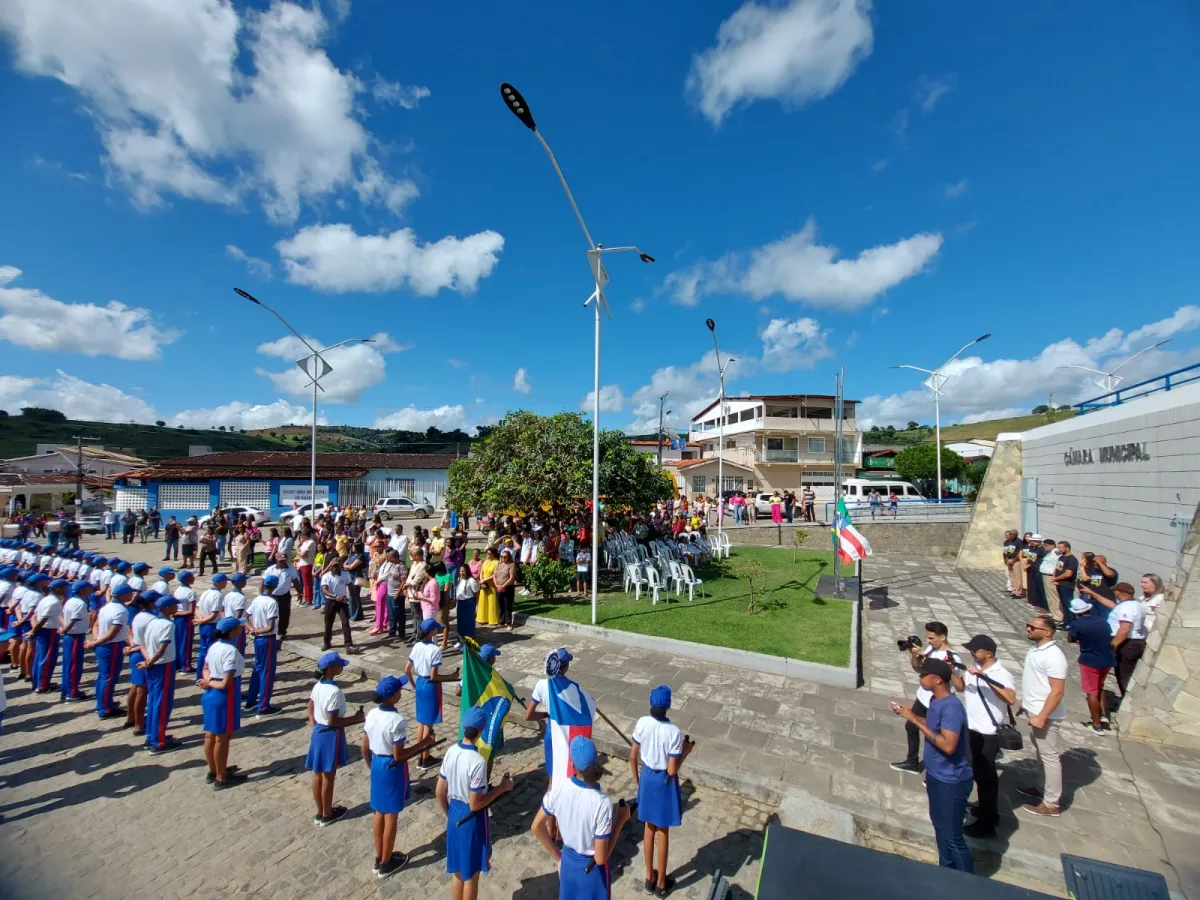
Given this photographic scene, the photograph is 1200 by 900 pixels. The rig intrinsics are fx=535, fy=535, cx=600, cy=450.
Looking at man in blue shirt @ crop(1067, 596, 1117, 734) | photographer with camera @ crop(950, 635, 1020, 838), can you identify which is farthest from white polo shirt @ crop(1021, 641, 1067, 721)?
man in blue shirt @ crop(1067, 596, 1117, 734)

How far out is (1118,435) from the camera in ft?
36.8

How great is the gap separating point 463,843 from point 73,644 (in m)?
7.39

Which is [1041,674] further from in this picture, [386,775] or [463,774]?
[386,775]

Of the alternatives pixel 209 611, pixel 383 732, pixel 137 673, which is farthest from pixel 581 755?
pixel 209 611

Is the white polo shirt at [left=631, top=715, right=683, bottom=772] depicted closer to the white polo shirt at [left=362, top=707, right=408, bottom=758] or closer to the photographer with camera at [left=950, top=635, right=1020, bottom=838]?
the white polo shirt at [left=362, top=707, right=408, bottom=758]

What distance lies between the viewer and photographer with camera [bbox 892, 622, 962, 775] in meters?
4.87

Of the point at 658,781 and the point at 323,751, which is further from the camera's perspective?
the point at 323,751

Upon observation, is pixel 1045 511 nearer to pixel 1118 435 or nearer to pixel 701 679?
pixel 1118 435

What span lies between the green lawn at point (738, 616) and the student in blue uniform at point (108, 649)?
6.36m

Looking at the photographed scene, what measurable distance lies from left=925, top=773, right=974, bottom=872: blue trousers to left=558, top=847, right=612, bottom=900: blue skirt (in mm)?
2473

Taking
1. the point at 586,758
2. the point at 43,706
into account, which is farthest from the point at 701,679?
the point at 43,706

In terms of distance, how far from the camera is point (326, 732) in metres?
4.45

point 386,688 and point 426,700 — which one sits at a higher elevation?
point 386,688

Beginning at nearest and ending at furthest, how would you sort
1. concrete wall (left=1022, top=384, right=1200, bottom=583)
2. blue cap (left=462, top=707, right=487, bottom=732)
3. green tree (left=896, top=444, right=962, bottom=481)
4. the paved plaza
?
blue cap (left=462, top=707, right=487, bottom=732), the paved plaza, concrete wall (left=1022, top=384, right=1200, bottom=583), green tree (left=896, top=444, right=962, bottom=481)
